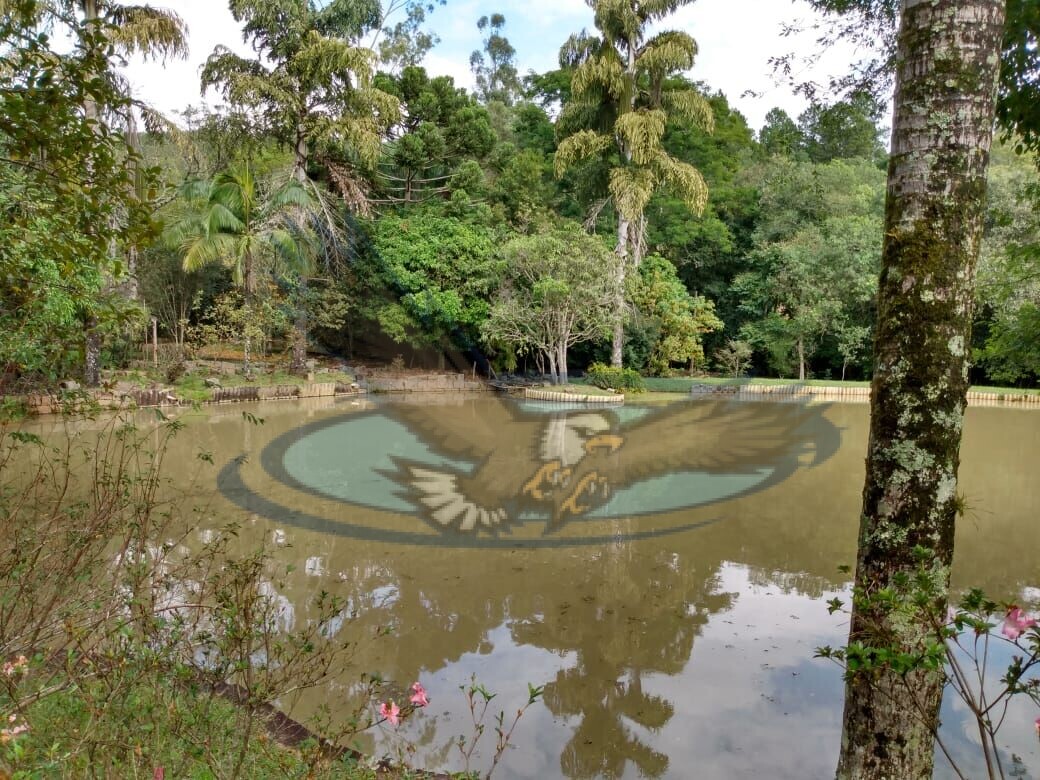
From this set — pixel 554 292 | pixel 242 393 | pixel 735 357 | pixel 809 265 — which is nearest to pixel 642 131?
pixel 554 292

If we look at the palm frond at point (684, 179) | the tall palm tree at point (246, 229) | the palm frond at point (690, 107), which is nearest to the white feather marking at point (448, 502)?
the tall palm tree at point (246, 229)

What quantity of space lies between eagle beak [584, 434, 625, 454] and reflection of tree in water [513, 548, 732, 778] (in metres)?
4.32

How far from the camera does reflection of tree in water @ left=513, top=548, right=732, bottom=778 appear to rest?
9.86ft

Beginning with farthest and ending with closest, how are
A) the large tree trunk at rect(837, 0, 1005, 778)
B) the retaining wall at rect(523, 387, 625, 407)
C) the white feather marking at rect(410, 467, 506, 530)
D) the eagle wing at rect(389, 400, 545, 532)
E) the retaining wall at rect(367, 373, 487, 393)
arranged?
the retaining wall at rect(367, 373, 487, 393)
the retaining wall at rect(523, 387, 625, 407)
the eagle wing at rect(389, 400, 545, 532)
the white feather marking at rect(410, 467, 506, 530)
the large tree trunk at rect(837, 0, 1005, 778)

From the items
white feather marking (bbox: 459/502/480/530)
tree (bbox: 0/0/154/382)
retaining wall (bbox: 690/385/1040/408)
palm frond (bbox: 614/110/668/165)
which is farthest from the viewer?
palm frond (bbox: 614/110/668/165)

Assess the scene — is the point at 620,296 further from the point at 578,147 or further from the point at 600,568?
the point at 600,568

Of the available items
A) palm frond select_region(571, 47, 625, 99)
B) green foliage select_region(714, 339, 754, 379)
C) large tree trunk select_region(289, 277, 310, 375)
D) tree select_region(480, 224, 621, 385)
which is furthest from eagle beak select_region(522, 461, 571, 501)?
green foliage select_region(714, 339, 754, 379)

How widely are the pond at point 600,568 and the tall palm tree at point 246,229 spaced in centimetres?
475

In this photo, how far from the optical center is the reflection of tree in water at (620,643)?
3.00m

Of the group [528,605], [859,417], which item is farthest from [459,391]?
[528,605]

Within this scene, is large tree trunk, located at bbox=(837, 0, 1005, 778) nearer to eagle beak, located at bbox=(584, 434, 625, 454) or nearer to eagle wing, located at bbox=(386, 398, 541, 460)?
eagle wing, located at bbox=(386, 398, 541, 460)

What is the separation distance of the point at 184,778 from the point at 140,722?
0.26m

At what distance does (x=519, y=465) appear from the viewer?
871 centimetres

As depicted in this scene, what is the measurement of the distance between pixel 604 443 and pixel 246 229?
891 centimetres
